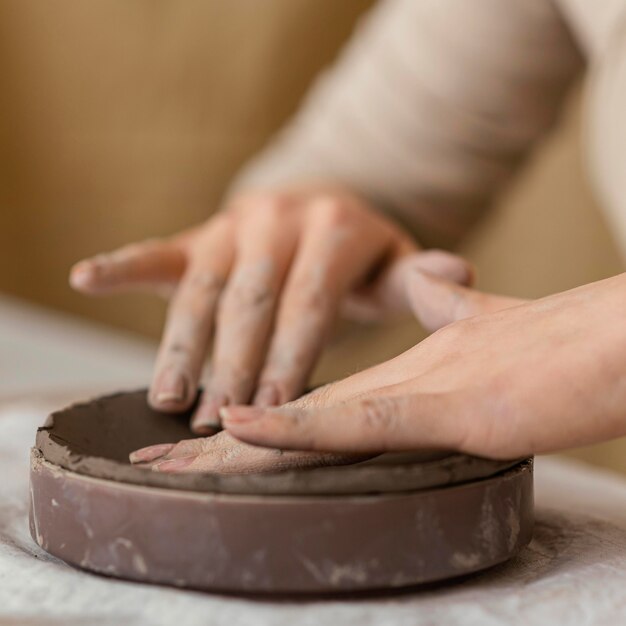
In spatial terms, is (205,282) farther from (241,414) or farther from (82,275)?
(241,414)

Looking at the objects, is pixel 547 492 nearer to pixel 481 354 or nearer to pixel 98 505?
pixel 481 354

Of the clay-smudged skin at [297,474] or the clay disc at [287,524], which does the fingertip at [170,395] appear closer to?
the clay-smudged skin at [297,474]

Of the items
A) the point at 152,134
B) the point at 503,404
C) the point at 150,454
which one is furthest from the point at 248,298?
the point at 152,134

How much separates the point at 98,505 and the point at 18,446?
0.37 meters

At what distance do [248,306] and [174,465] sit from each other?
34 cm

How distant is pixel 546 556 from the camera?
55cm

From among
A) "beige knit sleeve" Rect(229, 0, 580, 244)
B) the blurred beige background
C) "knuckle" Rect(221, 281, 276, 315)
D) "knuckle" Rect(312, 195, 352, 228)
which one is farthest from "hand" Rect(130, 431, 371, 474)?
the blurred beige background

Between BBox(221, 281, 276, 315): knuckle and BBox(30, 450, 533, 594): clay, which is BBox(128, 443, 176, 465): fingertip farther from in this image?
BBox(221, 281, 276, 315): knuckle

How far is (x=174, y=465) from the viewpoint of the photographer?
0.53 metres

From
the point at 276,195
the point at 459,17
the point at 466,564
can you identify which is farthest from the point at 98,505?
the point at 459,17

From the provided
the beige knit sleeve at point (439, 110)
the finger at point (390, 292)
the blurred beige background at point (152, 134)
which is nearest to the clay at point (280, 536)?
the finger at point (390, 292)

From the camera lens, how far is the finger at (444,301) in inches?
26.5

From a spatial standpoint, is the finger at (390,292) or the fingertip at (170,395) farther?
the finger at (390,292)

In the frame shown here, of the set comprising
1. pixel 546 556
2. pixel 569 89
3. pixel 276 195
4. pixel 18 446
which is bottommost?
pixel 18 446
